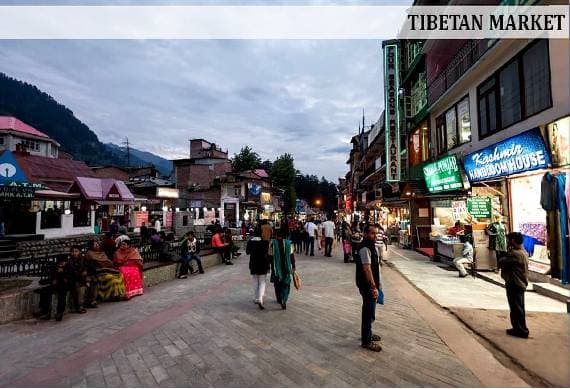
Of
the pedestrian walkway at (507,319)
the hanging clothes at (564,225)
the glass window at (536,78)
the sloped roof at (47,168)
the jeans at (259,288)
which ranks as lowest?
the pedestrian walkway at (507,319)

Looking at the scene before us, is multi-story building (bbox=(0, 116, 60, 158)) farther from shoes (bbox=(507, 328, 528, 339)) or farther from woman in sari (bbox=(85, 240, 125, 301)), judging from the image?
shoes (bbox=(507, 328, 528, 339))

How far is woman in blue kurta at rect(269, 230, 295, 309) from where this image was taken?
6926 mm

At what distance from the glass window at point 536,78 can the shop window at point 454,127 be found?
12.8 ft

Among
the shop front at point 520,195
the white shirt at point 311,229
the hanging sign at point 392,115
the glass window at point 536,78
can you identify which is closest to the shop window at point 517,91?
the glass window at point 536,78

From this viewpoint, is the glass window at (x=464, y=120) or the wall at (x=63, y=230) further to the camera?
the wall at (x=63, y=230)

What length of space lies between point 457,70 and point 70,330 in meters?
16.1

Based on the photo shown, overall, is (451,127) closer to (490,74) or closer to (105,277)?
(490,74)

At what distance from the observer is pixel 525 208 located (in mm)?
9711

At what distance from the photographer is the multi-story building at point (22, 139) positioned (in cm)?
3197

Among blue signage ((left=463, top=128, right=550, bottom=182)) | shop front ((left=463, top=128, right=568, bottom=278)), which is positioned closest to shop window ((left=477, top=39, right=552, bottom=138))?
blue signage ((left=463, top=128, right=550, bottom=182))

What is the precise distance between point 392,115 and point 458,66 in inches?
236

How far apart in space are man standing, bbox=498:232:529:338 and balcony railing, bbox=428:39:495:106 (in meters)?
8.14

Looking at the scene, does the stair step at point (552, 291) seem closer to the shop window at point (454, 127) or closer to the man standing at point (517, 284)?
the man standing at point (517, 284)

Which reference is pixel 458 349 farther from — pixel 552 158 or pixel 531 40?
pixel 531 40
